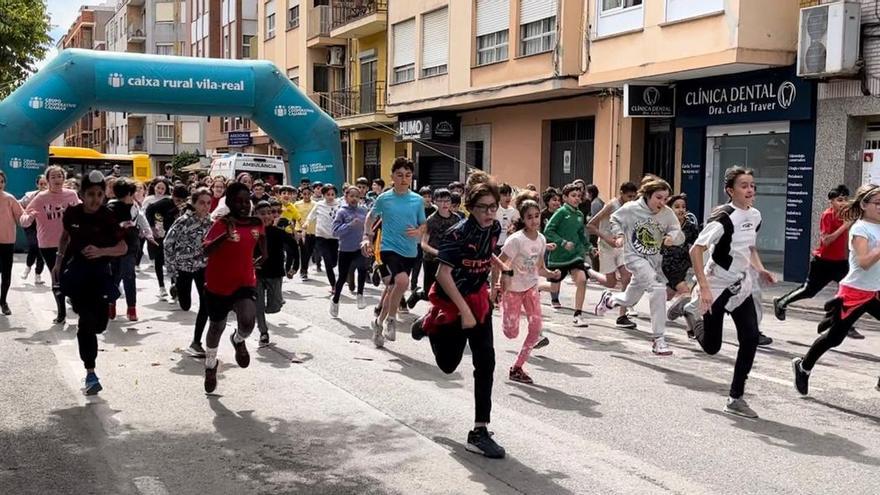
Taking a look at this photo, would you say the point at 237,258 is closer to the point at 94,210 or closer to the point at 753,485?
the point at 94,210

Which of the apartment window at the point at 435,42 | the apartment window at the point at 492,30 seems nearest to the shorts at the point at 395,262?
the apartment window at the point at 492,30

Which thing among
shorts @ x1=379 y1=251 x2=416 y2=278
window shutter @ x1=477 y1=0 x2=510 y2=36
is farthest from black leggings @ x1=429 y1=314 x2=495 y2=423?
window shutter @ x1=477 y1=0 x2=510 y2=36

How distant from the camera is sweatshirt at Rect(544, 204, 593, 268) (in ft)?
37.3

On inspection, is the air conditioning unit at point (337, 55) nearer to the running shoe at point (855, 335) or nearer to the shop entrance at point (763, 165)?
the shop entrance at point (763, 165)

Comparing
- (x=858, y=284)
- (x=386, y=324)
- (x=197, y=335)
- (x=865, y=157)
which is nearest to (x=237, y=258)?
(x=197, y=335)

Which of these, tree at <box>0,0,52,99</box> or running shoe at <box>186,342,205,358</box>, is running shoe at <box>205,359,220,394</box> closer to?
running shoe at <box>186,342,205,358</box>

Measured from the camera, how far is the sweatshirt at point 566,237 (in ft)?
37.3

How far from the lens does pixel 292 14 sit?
39.8 metres

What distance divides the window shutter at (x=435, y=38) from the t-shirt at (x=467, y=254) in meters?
21.8

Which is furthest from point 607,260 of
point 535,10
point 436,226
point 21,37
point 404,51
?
point 404,51

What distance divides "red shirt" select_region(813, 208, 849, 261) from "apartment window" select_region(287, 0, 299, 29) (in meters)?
30.6

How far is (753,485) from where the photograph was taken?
5250 millimetres

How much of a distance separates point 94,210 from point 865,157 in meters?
12.9

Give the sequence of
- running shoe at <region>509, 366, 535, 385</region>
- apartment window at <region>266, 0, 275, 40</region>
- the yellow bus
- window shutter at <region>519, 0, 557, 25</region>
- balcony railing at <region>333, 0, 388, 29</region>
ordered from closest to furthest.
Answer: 1. running shoe at <region>509, 366, 535, 385</region>
2. window shutter at <region>519, 0, 557, 25</region>
3. the yellow bus
4. balcony railing at <region>333, 0, 388, 29</region>
5. apartment window at <region>266, 0, 275, 40</region>
